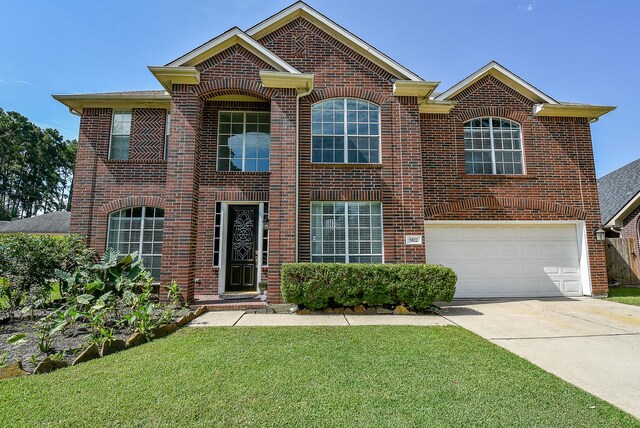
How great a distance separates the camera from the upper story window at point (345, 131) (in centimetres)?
910

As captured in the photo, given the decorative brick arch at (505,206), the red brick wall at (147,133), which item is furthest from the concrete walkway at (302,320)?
the red brick wall at (147,133)

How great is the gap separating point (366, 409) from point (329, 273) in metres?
4.17

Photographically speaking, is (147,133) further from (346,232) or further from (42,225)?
(42,225)

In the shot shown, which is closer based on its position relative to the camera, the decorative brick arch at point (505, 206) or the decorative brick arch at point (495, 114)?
the decorative brick arch at point (505, 206)

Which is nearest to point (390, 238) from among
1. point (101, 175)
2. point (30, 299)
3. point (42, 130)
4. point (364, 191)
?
point (364, 191)

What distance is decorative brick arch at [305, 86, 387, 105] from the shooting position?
911 cm

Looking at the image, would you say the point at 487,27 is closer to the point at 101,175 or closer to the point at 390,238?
the point at 390,238

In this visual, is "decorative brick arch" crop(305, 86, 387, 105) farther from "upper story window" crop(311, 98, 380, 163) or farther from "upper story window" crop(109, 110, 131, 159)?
"upper story window" crop(109, 110, 131, 159)

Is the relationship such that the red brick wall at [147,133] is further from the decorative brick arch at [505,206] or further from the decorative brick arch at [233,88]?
the decorative brick arch at [505,206]

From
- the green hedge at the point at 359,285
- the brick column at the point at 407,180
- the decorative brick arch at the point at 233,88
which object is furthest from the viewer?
the brick column at the point at 407,180

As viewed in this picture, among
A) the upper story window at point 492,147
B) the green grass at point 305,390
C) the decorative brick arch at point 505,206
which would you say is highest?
the upper story window at point 492,147

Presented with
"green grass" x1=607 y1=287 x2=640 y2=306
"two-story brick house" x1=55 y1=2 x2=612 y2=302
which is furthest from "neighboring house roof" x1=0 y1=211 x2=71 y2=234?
"green grass" x1=607 y1=287 x2=640 y2=306

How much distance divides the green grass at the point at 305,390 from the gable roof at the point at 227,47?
22.9 ft

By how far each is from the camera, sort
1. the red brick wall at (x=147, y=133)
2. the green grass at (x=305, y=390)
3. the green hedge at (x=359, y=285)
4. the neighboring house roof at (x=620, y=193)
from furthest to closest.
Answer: the neighboring house roof at (x=620, y=193)
the red brick wall at (x=147, y=133)
the green hedge at (x=359, y=285)
the green grass at (x=305, y=390)
